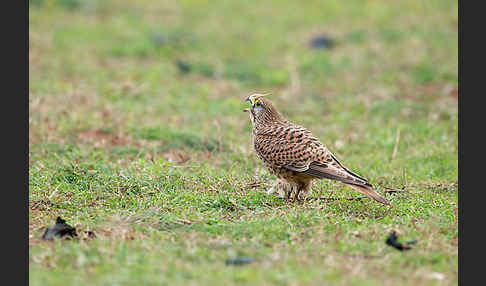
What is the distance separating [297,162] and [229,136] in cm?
353

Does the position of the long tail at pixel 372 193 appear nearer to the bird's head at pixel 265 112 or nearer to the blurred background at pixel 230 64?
the bird's head at pixel 265 112

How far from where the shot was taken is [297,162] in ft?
24.7

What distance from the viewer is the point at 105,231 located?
244 inches

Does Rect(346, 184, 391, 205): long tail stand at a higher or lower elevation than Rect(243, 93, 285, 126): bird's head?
lower

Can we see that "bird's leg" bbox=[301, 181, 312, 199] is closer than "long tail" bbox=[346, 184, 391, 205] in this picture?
No

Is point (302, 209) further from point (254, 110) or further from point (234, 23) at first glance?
point (234, 23)

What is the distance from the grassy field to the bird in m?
0.30

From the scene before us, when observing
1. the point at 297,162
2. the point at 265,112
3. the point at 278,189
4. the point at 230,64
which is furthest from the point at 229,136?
the point at 230,64

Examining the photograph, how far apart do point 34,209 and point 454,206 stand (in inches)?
181

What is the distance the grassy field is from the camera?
5.70 meters

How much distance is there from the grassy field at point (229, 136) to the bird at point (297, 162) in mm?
301

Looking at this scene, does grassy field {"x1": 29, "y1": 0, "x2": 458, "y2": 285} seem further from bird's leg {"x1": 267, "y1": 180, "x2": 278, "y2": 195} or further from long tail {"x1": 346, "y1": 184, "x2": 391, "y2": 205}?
long tail {"x1": 346, "y1": 184, "x2": 391, "y2": 205}

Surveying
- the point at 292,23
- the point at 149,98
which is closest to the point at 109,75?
the point at 149,98

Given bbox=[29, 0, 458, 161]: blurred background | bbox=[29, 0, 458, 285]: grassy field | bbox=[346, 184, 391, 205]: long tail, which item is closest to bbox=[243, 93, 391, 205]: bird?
bbox=[346, 184, 391, 205]: long tail
